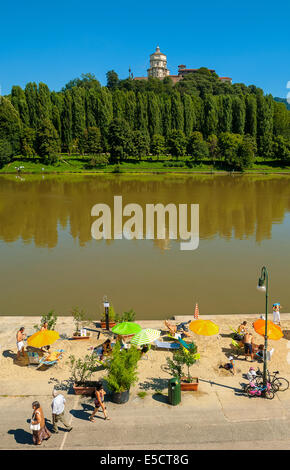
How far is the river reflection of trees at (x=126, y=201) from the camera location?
93.5 ft

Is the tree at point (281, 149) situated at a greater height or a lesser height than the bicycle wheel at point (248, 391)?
greater

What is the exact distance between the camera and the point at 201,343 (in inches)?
498

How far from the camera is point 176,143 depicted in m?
77.6

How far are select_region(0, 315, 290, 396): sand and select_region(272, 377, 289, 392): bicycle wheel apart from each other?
381 millimetres

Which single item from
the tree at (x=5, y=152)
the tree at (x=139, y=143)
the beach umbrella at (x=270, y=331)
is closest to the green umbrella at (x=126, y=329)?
the beach umbrella at (x=270, y=331)

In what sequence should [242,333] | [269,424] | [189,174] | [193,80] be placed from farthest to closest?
[193,80]
[189,174]
[242,333]
[269,424]

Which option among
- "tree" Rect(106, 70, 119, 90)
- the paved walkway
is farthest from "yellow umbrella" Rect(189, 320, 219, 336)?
"tree" Rect(106, 70, 119, 90)

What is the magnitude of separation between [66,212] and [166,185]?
2289 centimetres

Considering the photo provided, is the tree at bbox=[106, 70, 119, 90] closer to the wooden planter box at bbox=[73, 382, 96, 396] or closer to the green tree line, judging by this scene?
the green tree line

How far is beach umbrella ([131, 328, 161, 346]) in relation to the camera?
36.3ft

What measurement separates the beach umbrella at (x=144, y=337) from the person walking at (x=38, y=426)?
374 cm

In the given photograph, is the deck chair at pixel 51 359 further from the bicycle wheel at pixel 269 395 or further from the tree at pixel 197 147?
the tree at pixel 197 147
